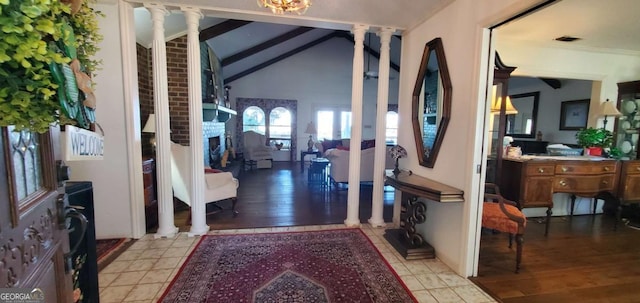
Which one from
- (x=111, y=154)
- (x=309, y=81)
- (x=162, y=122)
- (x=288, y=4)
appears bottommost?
(x=111, y=154)

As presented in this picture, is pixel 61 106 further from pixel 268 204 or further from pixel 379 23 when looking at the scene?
pixel 268 204

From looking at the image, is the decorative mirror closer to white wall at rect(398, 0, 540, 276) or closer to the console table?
white wall at rect(398, 0, 540, 276)

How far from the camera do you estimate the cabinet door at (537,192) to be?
303cm

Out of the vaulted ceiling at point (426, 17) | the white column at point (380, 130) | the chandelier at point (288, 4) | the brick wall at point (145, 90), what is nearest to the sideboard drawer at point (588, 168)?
the vaulted ceiling at point (426, 17)

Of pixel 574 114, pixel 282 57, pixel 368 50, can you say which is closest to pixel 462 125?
pixel 574 114

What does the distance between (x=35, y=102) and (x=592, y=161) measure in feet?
15.6

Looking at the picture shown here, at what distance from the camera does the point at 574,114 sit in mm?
4746

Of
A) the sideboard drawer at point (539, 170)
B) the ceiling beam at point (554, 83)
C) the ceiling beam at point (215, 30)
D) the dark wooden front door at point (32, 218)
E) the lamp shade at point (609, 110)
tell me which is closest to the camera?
the dark wooden front door at point (32, 218)

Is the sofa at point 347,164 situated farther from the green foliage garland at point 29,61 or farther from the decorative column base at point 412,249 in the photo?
the green foliage garland at point 29,61

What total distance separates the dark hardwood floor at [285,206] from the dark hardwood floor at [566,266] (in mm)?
1410

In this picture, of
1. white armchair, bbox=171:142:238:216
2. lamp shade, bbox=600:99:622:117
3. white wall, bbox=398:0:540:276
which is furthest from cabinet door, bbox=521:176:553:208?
white armchair, bbox=171:142:238:216

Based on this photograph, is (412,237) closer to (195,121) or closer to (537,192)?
(537,192)

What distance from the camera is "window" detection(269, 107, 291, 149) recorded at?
8570mm

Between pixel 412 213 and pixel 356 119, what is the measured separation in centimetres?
128
